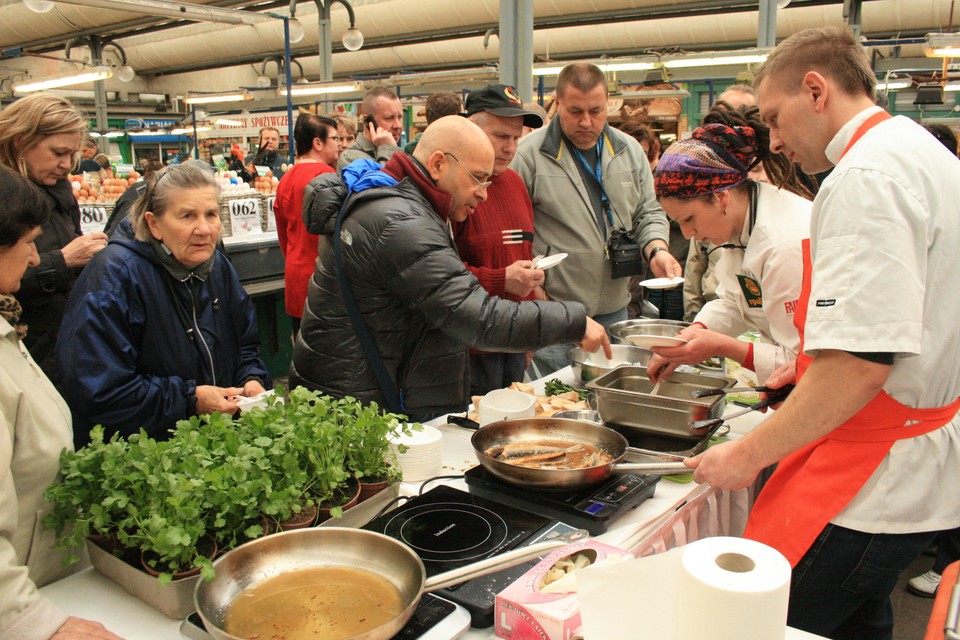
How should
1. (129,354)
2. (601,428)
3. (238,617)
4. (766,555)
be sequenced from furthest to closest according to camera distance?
1. (129,354)
2. (601,428)
3. (238,617)
4. (766,555)

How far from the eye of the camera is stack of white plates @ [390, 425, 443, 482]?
1.98 meters

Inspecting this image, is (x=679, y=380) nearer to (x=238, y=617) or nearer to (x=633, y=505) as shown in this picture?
(x=633, y=505)

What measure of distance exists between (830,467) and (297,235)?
144 inches

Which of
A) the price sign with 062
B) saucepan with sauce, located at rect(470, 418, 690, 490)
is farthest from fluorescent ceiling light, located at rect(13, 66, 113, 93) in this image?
saucepan with sauce, located at rect(470, 418, 690, 490)

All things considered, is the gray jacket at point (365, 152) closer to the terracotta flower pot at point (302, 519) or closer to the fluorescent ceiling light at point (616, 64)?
the terracotta flower pot at point (302, 519)

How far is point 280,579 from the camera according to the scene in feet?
4.46

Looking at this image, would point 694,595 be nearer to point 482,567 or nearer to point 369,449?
point 482,567

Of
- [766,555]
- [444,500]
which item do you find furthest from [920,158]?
[444,500]

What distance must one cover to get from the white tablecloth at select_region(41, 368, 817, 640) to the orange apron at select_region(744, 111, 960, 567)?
8.3 inches

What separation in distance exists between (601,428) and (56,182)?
8.20ft

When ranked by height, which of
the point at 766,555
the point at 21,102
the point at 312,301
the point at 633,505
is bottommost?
the point at 633,505

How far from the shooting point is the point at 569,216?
3.51 metres

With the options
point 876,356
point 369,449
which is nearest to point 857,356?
point 876,356

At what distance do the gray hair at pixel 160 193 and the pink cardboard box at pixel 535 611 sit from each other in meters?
1.64
